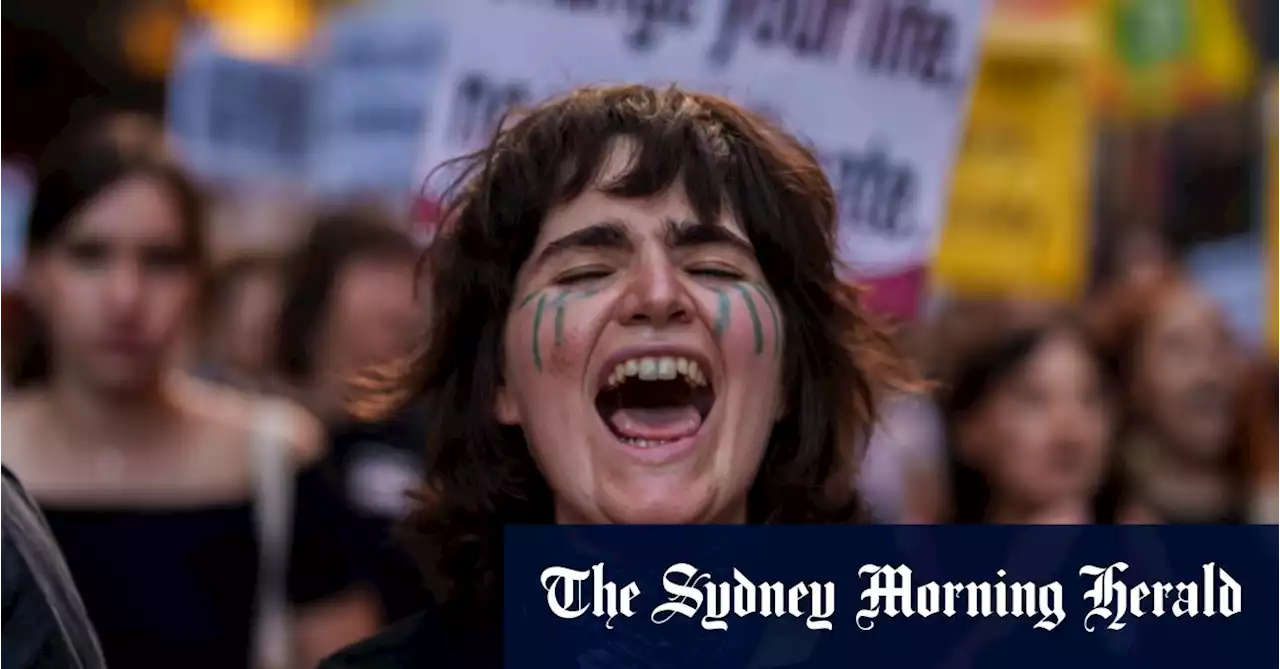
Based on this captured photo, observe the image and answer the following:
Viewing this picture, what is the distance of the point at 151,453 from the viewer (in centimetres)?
373

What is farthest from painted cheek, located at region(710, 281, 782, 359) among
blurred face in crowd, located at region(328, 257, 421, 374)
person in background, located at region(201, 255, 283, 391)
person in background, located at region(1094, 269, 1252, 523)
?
person in background, located at region(201, 255, 283, 391)

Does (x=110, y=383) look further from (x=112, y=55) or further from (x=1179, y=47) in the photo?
(x=112, y=55)

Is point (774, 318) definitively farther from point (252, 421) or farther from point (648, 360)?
point (252, 421)

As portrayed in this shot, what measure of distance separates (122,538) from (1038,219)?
2.83 metres

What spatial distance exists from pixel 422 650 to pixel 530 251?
1.46ft

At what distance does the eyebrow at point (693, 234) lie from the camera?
2.41 meters

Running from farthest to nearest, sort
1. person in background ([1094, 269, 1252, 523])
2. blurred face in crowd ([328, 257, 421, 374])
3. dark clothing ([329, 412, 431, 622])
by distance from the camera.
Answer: person in background ([1094, 269, 1252, 523]) → blurred face in crowd ([328, 257, 421, 374]) → dark clothing ([329, 412, 431, 622])

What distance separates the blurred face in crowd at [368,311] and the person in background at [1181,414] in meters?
1.67

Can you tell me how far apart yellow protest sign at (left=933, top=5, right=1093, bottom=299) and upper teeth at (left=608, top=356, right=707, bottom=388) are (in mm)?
3273

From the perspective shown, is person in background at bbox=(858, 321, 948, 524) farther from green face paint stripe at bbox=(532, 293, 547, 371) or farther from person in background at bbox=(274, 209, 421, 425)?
green face paint stripe at bbox=(532, 293, 547, 371)

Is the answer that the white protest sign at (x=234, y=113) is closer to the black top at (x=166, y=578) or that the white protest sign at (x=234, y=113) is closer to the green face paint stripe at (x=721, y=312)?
the black top at (x=166, y=578)

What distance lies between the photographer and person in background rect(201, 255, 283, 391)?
249 inches

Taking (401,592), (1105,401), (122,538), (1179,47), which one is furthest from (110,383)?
(1179,47)

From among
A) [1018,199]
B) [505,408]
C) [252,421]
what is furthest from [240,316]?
[505,408]
